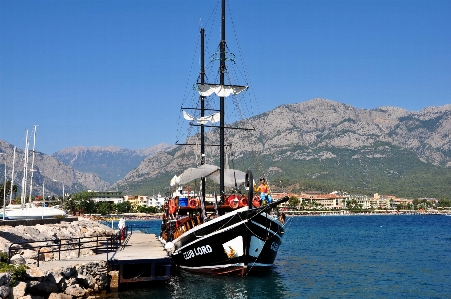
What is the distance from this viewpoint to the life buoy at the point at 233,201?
116 feet

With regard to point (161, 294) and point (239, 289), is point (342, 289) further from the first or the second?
point (161, 294)

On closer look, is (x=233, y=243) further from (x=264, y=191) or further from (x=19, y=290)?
(x=19, y=290)

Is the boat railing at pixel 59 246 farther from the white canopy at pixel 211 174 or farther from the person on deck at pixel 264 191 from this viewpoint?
the person on deck at pixel 264 191

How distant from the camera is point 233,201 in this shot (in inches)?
1401

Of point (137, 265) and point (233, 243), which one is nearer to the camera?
point (137, 265)

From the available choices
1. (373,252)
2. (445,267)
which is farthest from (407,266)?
(373,252)

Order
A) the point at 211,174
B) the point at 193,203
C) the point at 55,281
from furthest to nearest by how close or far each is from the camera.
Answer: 1. the point at 211,174
2. the point at 193,203
3. the point at 55,281

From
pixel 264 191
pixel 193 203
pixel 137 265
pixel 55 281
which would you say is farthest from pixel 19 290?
pixel 193 203

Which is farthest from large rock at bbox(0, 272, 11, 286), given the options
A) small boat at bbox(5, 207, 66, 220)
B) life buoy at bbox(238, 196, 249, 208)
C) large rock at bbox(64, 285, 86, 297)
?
small boat at bbox(5, 207, 66, 220)

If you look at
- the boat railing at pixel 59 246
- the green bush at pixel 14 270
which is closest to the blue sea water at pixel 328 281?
the boat railing at pixel 59 246

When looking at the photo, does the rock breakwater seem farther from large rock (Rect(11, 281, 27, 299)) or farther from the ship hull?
the ship hull

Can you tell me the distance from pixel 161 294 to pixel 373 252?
33989 mm

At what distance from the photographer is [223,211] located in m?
36.8

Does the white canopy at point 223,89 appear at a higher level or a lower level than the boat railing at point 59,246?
higher
